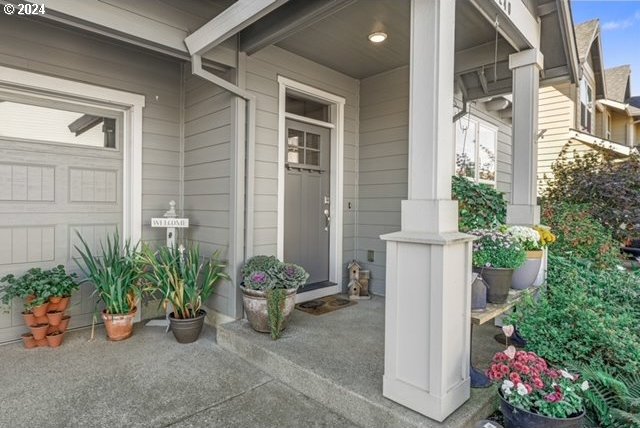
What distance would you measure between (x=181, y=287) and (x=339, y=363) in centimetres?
156

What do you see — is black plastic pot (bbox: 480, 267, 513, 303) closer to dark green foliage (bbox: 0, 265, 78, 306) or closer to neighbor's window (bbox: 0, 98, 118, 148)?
dark green foliage (bbox: 0, 265, 78, 306)

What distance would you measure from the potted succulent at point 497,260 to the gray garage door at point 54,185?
3.37 m

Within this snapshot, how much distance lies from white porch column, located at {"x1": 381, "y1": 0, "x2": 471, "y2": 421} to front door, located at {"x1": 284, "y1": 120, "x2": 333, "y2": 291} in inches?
85.2

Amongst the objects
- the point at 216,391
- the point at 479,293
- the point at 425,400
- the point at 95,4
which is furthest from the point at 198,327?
the point at 95,4

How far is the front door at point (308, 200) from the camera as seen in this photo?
4070mm

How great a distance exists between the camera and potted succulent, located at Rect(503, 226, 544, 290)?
2910 millimetres

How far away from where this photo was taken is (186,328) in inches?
123

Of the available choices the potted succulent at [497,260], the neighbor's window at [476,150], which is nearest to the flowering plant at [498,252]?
the potted succulent at [497,260]

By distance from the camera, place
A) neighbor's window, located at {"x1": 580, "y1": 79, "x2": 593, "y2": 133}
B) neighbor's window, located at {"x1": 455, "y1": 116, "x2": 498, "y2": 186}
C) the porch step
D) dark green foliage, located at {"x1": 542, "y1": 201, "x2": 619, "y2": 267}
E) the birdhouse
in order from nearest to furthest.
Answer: the porch step < dark green foliage, located at {"x1": 542, "y1": 201, "x2": 619, "y2": 267} < the birdhouse < neighbor's window, located at {"x1": 455, "y1": 116, "x2": 498, "y2": 186} < neighbor's window, located at {"x1": 580, "y1": 79, "x2": 593, "y2": 133}

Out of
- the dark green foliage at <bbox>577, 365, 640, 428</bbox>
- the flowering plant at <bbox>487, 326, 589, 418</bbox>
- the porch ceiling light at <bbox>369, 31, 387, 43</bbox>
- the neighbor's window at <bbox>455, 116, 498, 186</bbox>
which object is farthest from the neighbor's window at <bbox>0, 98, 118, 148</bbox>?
the neighbor's window at <bbox>455, 116, 498, 186</bbox>

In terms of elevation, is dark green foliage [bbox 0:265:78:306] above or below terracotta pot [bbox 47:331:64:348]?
above

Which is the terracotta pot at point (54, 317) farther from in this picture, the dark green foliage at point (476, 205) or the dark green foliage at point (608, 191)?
the dark green foliage at point (608, 191)

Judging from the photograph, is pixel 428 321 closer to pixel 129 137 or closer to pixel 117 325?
pixel 117 325

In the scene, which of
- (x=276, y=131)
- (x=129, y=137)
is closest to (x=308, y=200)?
(x=276, y=131)
